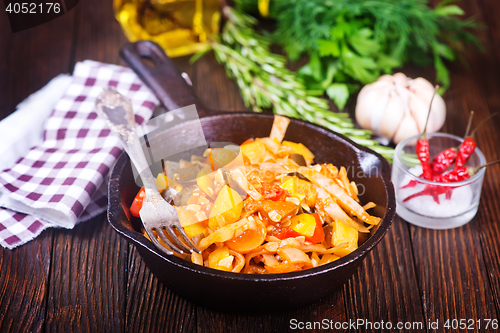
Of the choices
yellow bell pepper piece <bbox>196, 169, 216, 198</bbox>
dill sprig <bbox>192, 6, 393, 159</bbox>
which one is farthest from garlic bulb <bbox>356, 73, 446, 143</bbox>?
yellow bell pepper piece <bbox>196, 169, 216, 198</bbox>

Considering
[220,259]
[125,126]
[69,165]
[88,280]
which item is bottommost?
[88,280]

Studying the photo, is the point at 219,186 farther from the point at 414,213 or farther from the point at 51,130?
the point at 51,130

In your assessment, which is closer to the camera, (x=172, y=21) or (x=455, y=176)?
(x=455, y=176)

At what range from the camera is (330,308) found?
5.62 feet

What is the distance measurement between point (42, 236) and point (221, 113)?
0.92 meters

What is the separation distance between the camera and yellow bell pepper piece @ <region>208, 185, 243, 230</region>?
159 cm

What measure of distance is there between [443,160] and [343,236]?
0.69m

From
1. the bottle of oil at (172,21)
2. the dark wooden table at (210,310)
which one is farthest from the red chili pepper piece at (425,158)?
the bottle of oil at (172,21)

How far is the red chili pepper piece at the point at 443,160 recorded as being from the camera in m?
1.98

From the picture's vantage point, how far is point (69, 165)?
81.0 inches

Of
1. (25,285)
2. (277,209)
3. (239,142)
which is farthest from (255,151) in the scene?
(25,285)

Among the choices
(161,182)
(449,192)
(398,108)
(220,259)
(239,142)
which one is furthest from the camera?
(398,108)

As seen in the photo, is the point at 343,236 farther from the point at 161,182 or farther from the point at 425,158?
the point at 161,182

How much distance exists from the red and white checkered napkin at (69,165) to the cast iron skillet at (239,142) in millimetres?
285
